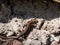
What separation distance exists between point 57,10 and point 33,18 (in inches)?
9.7

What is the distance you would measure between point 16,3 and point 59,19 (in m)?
0.42

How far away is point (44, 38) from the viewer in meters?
1.70

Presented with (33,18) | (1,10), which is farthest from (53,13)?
(1,10)

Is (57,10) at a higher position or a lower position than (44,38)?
higher

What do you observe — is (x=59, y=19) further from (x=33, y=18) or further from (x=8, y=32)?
(x=8, y=32)

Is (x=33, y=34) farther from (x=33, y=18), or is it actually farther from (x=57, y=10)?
(x=57, y=10)

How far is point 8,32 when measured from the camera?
1766 mm

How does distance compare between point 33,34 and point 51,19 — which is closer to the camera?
point 33,34

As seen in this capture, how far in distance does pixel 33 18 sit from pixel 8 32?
10.2 inches

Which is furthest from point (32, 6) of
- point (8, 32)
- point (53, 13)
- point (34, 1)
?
point (8, 32)

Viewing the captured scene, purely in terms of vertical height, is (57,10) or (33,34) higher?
(57,10)

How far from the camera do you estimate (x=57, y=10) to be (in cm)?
192

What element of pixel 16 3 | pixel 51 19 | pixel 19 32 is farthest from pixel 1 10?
pixel 51 19

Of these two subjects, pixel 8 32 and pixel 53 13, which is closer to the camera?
pixel 8 32
